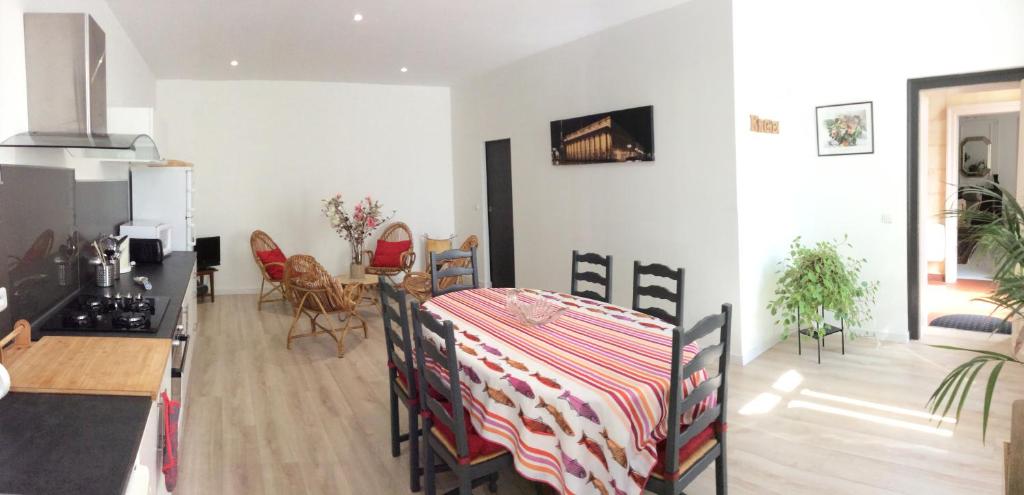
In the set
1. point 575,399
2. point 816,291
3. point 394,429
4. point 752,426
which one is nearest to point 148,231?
point 394,429

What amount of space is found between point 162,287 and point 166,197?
2441mm

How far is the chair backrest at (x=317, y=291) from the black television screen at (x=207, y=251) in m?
2.55

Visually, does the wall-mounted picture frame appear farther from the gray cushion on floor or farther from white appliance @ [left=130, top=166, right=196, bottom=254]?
white appliance @ [left=130, top=166, right=196, bottom=254]

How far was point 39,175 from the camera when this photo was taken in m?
2.84

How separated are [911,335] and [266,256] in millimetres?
6654

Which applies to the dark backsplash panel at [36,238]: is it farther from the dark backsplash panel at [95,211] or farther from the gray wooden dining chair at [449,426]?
the gray wooden dining chair at [449,426]

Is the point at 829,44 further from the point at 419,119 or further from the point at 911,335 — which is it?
the point at 419,119

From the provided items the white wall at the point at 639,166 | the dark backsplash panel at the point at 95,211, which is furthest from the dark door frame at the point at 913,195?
the dark backsplash panel at the point at 95,211

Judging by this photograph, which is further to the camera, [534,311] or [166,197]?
[166,197]

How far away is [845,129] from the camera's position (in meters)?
5.53

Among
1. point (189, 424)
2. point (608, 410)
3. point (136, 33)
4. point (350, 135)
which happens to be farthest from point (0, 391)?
point (350, 135)

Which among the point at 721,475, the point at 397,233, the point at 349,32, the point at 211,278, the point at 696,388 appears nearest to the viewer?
the point at 696,388

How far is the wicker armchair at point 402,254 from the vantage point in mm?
8086

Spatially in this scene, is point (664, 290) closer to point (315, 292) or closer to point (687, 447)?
point (687, 447)
